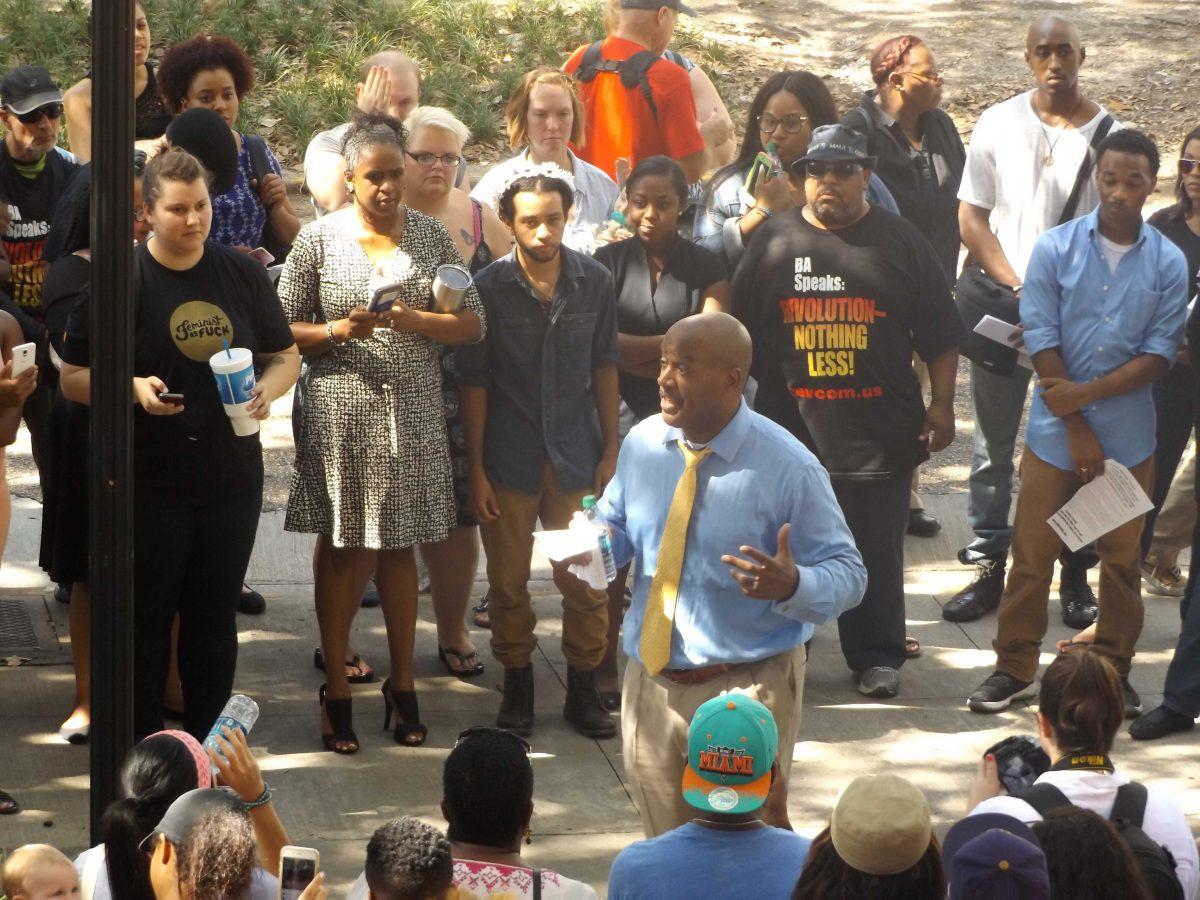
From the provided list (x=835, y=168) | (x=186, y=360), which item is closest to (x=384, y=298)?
(x=186, y=360)

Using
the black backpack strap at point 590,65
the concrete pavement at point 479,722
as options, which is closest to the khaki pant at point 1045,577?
the concrete pavement at point 479,722

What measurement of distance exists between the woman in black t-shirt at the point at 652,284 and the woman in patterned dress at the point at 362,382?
790 millimetres

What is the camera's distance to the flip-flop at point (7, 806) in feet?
18.4

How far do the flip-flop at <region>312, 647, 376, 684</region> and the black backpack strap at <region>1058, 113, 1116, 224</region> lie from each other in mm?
3666

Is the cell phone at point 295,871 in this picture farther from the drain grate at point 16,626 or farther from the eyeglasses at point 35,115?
the eyeglasses at point 35,115

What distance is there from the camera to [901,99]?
316 inches

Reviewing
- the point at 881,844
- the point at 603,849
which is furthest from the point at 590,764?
the point at 881,844

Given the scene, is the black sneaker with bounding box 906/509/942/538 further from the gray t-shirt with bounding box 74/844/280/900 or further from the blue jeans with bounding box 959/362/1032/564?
the gray t-shirt with bounding box 74/844/280/900

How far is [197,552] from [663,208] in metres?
2.30

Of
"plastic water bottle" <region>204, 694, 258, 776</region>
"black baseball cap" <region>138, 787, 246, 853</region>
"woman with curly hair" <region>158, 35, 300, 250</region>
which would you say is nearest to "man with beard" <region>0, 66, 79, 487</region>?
"woman with curly hair" <region>158, 35, 300, 250</region>

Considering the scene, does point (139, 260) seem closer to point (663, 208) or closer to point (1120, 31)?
point (663, 208)

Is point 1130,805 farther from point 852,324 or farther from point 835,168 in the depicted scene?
point 835,168

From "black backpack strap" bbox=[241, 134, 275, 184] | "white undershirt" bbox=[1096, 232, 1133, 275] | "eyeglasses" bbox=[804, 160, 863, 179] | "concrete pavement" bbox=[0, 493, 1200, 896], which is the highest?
"eyeglasses" bbox=[804, 160, 863, 179]

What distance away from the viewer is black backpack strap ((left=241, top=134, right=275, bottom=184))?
6898mm
